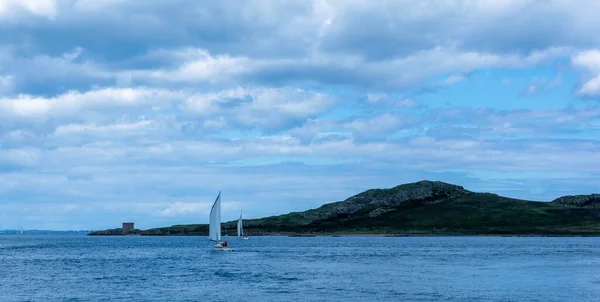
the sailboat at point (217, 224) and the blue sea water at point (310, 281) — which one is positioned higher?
the sailboat at point (217, 224)

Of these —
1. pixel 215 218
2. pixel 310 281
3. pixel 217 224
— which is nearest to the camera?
pixel 310 281

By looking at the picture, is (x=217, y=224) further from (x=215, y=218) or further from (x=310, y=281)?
(x=310, y=281)

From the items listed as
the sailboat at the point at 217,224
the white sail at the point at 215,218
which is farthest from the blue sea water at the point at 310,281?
the sailboat at the point at 217,224

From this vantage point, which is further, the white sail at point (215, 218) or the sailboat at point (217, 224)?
the sailboat at point (217, 224)

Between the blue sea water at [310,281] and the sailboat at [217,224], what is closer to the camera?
the blue sea water at [310,281]

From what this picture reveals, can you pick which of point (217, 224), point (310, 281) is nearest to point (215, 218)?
point (217, 224)

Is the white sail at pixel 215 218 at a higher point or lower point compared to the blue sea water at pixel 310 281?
higher

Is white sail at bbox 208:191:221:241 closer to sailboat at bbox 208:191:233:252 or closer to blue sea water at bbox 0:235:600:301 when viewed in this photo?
sailboat at bbox 208:191:233:252

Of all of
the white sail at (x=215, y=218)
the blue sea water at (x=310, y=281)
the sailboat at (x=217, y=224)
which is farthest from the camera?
the sailboat at (x=217, y=224)

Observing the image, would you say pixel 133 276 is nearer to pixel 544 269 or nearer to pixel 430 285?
pixel 430 285

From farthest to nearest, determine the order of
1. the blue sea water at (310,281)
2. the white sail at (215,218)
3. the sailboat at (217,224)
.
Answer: the sailboat at (217,224), the white sail at (215,218), the blue sea water at (310,281)

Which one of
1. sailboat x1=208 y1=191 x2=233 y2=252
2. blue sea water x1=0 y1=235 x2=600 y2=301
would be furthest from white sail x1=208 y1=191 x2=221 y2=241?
blue sea water x1=0 y1=235 x2=600 y2=301

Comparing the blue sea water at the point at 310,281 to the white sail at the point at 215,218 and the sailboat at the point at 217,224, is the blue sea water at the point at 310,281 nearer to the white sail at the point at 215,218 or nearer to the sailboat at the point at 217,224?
the white sail at the point at 215,218

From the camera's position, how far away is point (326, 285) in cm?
8569
